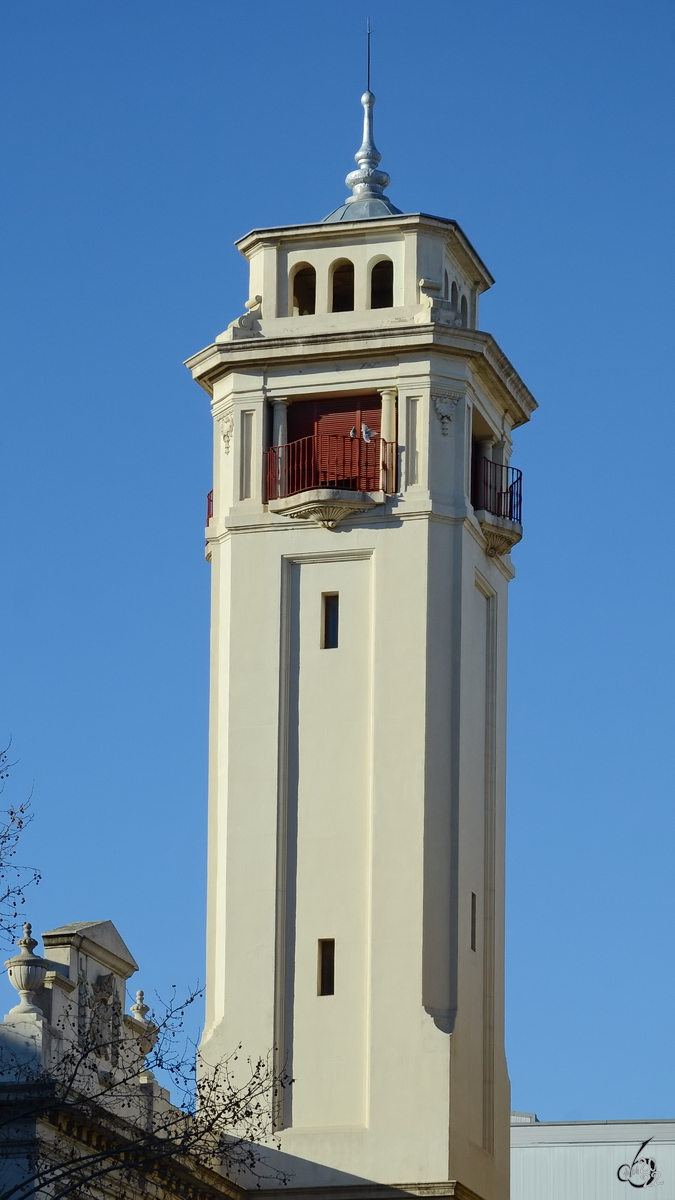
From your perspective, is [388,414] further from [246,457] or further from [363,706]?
[363,706]

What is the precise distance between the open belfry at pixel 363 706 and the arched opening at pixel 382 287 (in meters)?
0.07

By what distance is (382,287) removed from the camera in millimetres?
59375

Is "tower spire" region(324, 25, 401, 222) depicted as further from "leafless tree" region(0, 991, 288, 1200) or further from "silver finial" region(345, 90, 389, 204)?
"leafless tree" region(0, 991, 288, 1200)

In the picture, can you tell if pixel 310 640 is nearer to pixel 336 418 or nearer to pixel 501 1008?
pixel 336 418

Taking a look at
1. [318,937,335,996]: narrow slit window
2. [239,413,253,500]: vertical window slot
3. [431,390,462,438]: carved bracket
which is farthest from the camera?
[239,413,253,500]: vertical window slot

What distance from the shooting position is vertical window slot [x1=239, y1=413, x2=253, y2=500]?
57500 mm

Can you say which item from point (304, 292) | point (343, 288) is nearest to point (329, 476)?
point (343, 288)

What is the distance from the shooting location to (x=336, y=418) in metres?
57.6

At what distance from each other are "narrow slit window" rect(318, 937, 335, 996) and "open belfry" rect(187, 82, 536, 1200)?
52 millimetres

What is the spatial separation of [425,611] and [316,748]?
143 inches

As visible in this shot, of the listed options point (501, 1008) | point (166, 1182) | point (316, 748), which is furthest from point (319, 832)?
point (166, 1182)

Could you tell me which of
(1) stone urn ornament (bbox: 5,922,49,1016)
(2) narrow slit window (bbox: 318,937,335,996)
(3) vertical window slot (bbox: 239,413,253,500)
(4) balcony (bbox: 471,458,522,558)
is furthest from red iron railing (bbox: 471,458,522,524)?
(1) stone urn ornament (bbox: 5,922,49,1016)

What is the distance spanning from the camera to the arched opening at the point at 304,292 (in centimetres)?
5956

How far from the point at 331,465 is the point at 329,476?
309 millimetres
